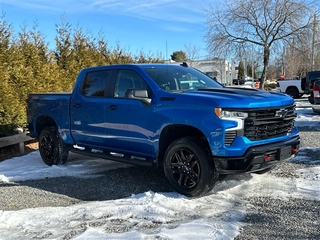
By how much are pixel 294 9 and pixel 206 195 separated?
17.2 metres

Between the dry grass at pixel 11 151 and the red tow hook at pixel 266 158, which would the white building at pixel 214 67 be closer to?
the dry grass at pixel 11 151

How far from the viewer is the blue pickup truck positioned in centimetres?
466

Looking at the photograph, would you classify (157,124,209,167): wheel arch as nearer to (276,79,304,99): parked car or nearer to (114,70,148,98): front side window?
(114,70,148,98): front side window

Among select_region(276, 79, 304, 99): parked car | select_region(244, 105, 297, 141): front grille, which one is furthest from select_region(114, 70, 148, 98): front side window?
select_region(276, 79, 304, 99): parked car

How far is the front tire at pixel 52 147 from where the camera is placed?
24.0ft

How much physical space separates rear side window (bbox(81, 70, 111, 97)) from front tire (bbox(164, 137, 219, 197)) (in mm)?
1875

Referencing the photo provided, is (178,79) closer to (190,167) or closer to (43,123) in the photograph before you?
(190,167)

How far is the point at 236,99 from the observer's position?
4.71m

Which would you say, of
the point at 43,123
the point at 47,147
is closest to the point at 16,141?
the point at 43,123

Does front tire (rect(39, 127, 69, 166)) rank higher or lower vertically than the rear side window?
lower

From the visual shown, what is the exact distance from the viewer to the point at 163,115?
520cm

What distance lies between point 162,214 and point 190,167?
33.5 inches

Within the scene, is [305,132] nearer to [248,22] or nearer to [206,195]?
[206,195]

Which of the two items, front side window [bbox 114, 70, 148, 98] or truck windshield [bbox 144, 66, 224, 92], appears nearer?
truck windshield [bbox 144, 66, 224, 92]
